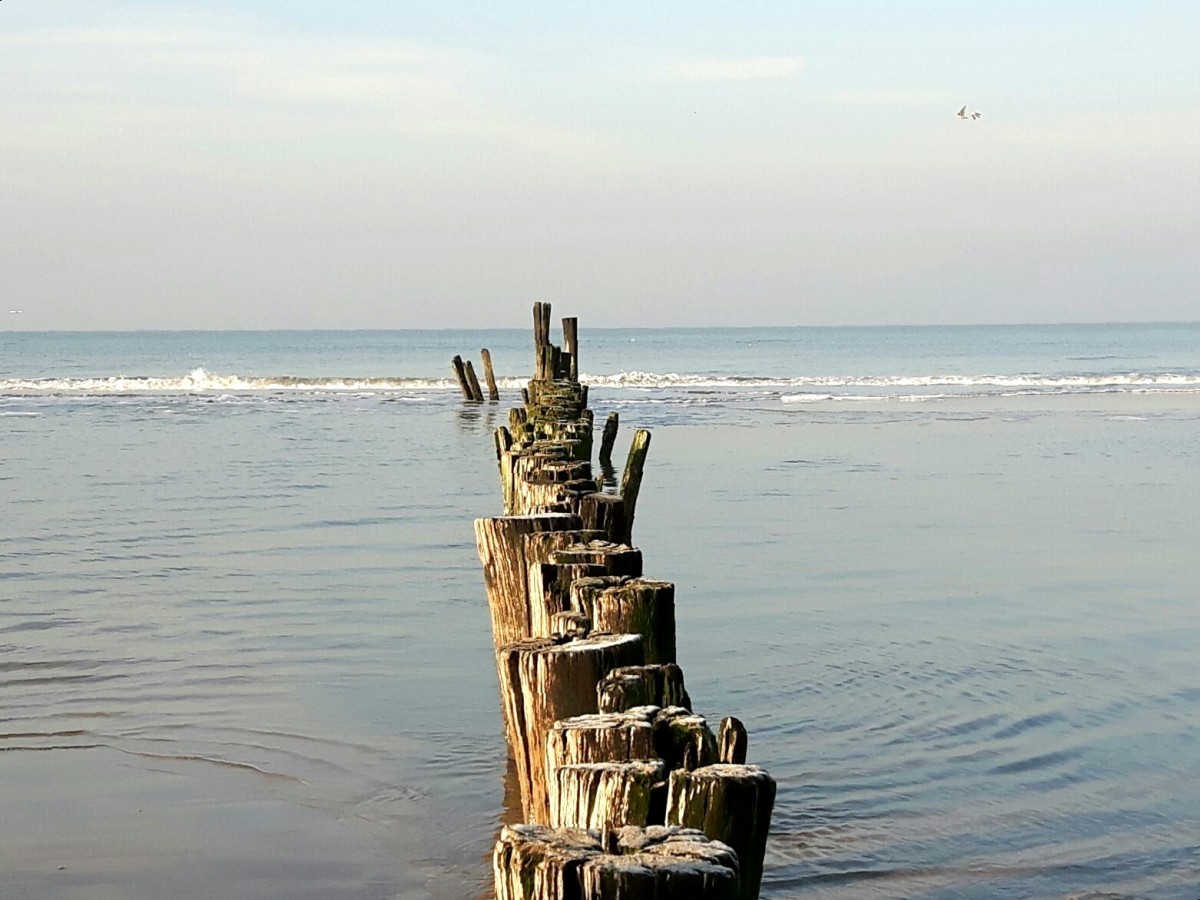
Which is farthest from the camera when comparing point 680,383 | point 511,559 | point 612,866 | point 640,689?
point 680,383

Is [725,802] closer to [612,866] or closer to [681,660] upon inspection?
[612,866]

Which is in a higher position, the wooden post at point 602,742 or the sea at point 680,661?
the wooden post at point 602,742

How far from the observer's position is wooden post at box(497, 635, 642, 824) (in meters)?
3.48

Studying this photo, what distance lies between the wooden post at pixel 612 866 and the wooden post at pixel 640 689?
762 millimetres

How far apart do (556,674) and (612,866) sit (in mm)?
1418

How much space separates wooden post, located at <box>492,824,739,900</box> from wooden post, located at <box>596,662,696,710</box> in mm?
762

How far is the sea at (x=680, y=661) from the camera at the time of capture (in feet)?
17.3

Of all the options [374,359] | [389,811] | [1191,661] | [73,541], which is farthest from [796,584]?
[374,359]

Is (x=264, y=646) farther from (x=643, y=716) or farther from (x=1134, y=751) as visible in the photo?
(x=643, y=716)

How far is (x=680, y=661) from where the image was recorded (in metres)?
8.02

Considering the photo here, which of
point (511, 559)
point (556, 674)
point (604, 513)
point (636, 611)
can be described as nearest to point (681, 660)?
point (604, 513)

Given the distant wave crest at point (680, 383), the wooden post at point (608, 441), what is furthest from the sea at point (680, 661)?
the distant wave crest at point (680, 383)

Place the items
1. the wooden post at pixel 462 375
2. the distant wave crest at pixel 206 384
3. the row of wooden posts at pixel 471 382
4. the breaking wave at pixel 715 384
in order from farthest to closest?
1. the distant wave crest at pixel 206 384
2. the breaking wave at pixel 715 384
3. the row of wooden posts at pixel 471 382
4. the wooden post at pixel 462 375

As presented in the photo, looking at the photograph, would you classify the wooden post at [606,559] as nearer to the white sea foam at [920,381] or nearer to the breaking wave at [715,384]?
the breaking wave at [715,384]
